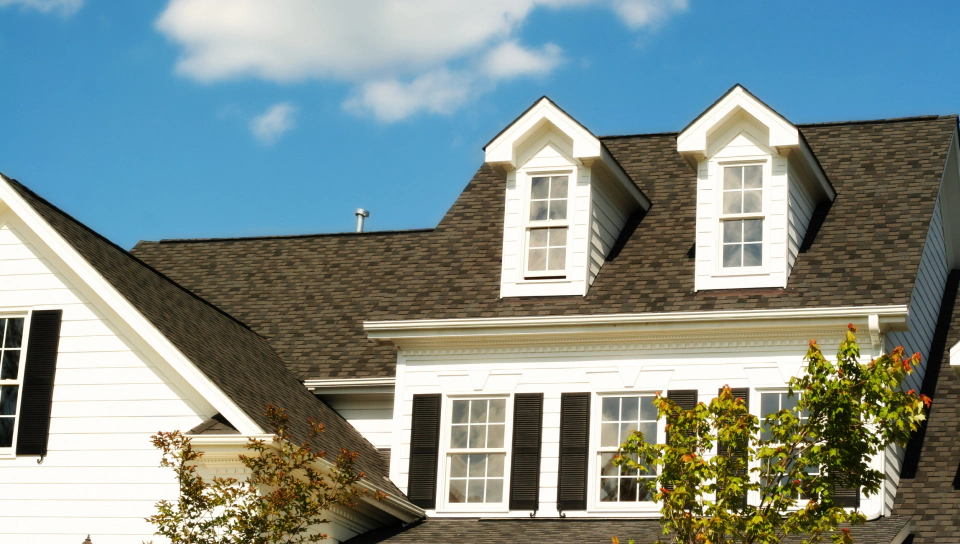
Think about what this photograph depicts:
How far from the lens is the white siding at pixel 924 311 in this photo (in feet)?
60.1

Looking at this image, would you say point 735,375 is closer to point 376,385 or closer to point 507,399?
point 507,399

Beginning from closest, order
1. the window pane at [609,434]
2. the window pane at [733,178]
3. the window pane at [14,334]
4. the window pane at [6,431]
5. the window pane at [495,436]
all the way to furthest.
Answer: the window pane at [6,431] < the window pane at [14,334] < the window pane at [609,434] < the window pane at [495,436] < the window pane at [733,178]

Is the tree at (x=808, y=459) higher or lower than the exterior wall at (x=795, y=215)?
lower

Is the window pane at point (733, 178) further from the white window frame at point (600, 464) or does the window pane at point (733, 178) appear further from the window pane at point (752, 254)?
the white window frame at point (600, 464)

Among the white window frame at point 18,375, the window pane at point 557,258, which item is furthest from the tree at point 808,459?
the white window frame at point 18,375

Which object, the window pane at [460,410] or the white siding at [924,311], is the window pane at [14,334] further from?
the white siding at [924,311]

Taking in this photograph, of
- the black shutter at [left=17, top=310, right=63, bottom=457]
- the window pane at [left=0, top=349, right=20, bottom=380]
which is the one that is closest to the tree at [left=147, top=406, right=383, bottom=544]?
the black shutter at [left=17, top=310, right=63, bottom=457]

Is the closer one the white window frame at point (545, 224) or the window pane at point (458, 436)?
the window pane at point (458, 436)

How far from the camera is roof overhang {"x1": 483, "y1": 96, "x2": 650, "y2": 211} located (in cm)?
2000

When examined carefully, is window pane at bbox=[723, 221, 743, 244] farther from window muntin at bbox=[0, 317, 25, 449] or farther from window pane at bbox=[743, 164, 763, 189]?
window muntin at bbox=[0, 317, 25, 449]

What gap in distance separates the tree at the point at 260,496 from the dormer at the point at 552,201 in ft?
16.4

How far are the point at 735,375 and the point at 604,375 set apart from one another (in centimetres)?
181

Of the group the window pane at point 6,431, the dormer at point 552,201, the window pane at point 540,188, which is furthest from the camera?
the window pane at point 540,188

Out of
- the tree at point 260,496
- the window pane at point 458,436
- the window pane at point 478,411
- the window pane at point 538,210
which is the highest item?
the window pane at point 538,210
